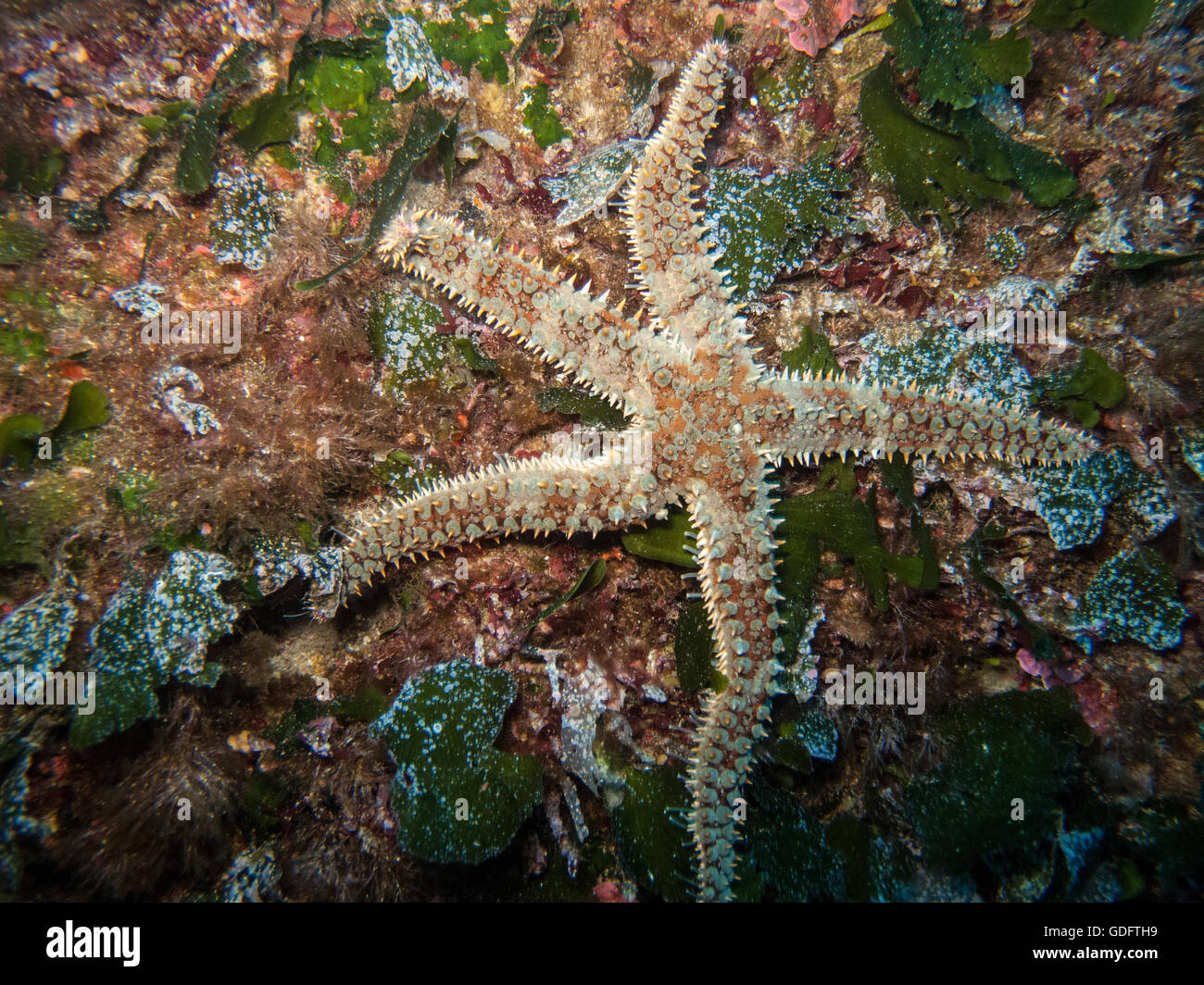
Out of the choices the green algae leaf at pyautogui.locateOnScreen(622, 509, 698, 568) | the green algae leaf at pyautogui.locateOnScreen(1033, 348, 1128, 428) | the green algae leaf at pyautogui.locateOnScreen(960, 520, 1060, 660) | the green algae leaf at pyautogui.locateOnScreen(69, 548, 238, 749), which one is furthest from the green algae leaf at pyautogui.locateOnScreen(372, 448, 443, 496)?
the green algae leaf at pyautogui.locateOnScreen(1033, 348, 1128, 428)

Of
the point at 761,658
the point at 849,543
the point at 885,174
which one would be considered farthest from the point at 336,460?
the point at 885,174

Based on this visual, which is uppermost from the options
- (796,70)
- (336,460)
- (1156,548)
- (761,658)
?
(796,70)

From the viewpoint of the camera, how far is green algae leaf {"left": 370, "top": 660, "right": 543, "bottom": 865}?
9.95 ft

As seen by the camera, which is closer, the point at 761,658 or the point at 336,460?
the point at 761,658

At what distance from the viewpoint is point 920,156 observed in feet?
11.2

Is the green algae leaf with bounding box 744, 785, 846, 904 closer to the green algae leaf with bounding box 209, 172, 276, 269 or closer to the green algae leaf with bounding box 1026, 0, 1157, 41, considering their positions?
the green algae leaf with bounding box 209, 172, 276, 269

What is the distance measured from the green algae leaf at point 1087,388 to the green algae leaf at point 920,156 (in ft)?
3.88

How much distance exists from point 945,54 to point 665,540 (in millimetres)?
3578

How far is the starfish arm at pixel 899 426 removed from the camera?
10.2ft

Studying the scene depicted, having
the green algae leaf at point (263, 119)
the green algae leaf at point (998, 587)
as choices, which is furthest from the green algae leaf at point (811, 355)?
the green algae leaf at point (263, 119)

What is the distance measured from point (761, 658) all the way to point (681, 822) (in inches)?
45.7
